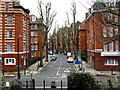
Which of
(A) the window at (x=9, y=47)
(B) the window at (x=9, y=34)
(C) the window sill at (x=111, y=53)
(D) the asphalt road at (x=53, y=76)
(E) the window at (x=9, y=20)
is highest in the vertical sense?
(E) the window at (x=9, y=20)

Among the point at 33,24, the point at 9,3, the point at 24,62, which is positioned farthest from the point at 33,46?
the point at 9,3

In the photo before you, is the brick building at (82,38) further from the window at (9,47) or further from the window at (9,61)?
the window at (9,61)

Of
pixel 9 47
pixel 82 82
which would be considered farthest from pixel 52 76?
pixel 82 82

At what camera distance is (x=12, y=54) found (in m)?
30.4

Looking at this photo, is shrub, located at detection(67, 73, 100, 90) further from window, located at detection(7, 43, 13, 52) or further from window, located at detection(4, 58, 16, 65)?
window, located at detection(7, 43, 13, 52)

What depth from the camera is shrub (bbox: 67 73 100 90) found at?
45.7 ft

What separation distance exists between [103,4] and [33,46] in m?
50.9

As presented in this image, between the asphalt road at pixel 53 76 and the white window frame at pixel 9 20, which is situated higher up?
the white window frame at pixel 9 20

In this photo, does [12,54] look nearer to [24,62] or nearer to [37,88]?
[24,62]

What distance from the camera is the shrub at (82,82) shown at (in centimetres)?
1393

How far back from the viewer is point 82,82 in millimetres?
14016

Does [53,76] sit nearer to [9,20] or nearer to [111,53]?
[111,53]

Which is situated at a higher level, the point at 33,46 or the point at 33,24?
the point at 33,24

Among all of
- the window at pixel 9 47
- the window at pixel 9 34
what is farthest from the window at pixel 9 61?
the window at pixel 9 34
